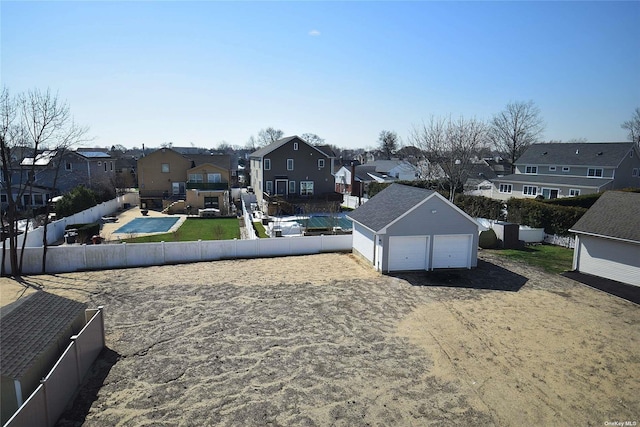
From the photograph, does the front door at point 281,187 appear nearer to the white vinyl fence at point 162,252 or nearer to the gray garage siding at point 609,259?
the white vinyl fence at point 162,252

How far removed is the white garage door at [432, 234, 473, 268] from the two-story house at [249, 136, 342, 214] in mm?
21523

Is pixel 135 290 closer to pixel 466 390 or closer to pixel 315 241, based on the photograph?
pixel 315 241

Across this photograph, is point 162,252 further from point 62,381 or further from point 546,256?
point 546,256

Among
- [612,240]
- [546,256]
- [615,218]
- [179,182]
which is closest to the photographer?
[612,240]

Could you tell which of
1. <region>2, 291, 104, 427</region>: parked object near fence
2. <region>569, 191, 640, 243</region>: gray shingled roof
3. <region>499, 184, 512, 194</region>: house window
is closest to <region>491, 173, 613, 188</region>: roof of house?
<region>499, 184, 512, 194</region>: house window

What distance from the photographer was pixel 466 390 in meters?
10.3

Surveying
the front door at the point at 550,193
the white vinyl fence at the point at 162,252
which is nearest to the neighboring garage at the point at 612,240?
the white vinyl fence at the point at 162,252

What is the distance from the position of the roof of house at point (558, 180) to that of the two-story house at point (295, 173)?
2244 centimetres

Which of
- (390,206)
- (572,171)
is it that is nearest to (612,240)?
(390,206)

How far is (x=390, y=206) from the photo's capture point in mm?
22031

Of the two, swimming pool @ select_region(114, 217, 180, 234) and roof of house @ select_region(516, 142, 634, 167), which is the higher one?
roof of house @ select_region(516, 142, 634, 167)

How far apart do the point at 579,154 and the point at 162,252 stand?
45.3 metres

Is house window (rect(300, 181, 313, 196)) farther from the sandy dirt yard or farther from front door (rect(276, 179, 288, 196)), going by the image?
the sandy dirt yard

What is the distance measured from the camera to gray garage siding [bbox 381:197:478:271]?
2003 cm
